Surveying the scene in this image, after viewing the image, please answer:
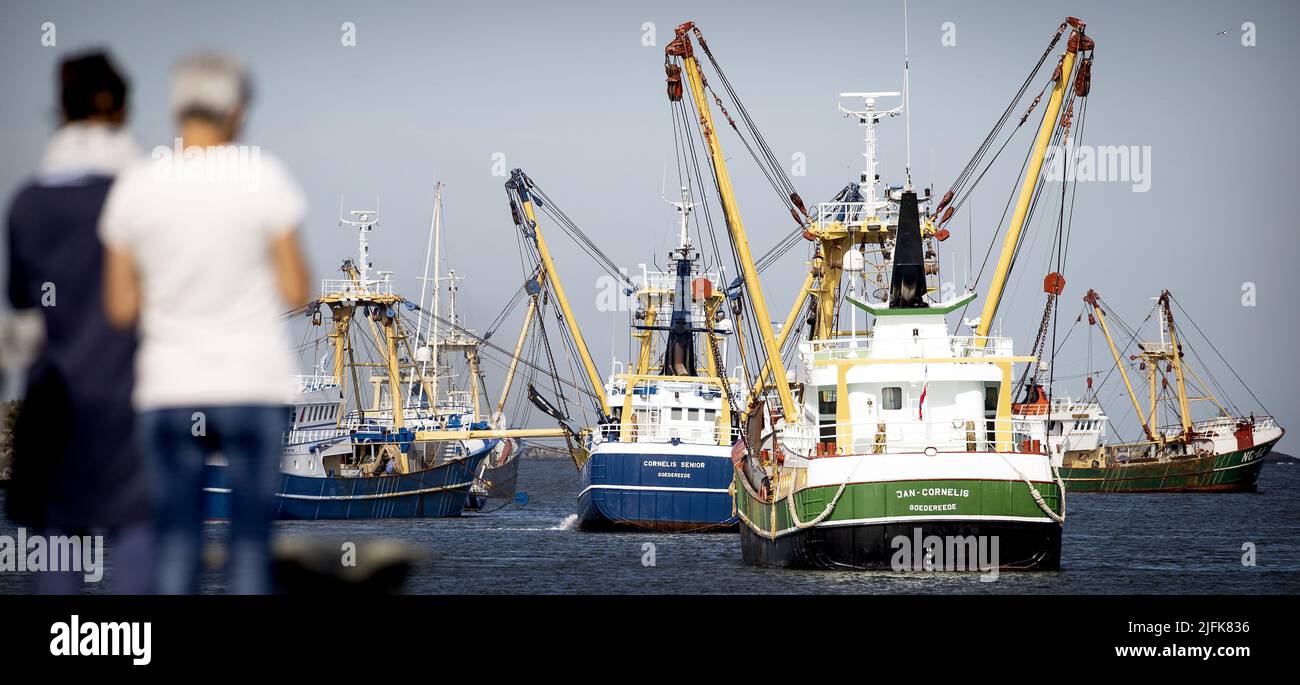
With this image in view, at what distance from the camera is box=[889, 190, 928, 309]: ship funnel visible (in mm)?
32812

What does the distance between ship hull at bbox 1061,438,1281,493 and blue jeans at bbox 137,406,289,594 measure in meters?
113

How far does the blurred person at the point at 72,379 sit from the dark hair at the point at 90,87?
0.84ft

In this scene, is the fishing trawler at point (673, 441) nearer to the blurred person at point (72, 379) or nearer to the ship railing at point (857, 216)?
the ship railing at point (857, 216)

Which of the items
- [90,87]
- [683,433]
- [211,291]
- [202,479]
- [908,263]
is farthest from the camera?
[683,433]

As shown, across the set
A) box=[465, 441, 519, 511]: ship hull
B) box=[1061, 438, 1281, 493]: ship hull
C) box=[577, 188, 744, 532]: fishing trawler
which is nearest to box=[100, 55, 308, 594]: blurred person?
box=[577, 188, 744, 532]: fishing trawler

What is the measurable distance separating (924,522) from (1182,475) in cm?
8947

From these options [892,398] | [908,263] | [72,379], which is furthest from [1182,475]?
[72,379]

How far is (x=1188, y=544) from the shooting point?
52.3 metres

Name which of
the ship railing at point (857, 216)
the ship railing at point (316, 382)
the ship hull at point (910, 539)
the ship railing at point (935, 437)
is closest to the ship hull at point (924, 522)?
the ship hull at point (910, 539)

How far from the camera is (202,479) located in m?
5.01

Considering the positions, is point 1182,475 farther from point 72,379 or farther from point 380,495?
point 72,379
